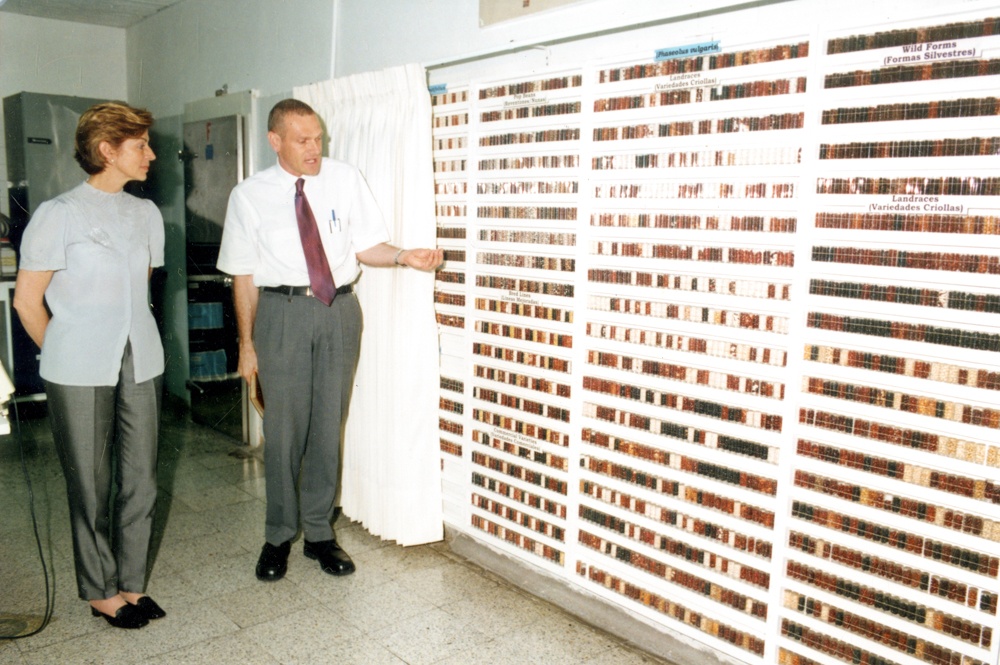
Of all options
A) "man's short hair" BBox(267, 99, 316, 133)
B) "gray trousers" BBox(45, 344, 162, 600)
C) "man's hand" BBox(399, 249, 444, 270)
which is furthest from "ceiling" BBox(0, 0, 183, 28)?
"gray trousers" BBox(45, 344, 162, 600)

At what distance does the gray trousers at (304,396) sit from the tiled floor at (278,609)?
265 millimetres

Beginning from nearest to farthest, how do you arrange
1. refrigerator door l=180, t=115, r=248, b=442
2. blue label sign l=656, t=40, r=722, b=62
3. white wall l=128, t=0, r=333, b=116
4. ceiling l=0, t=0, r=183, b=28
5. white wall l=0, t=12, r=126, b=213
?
blue label sign l=656, t=40, r=722, b=62 < white wall l=128, t=0, r=333, b=116 < refrigerator door l=180, t=115, r=248, b=442 < ceiling l=0, t=0, r=183, b=28 < white wall l=0, t=12, r=126, b=213

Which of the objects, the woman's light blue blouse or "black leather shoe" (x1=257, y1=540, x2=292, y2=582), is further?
"black leather shoe" (x1=257, y1=540, x2=292, y2=582)

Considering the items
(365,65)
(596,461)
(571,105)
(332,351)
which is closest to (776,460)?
(596,461)

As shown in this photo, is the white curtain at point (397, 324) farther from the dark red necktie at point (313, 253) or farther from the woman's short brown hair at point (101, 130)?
the woman's short brown hair at point (101, 130)

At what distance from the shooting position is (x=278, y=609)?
2609mm

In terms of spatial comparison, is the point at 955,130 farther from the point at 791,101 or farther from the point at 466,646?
the point at 466,646

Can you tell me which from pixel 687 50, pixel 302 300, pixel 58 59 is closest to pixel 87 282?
pixel 302 300

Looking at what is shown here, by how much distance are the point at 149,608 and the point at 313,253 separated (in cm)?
136

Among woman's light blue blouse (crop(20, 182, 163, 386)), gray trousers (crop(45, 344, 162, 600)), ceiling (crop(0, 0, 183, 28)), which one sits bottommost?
gray trousers (crop(45, 344, 162, 600))

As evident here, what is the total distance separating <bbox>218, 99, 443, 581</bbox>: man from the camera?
9.14 feet

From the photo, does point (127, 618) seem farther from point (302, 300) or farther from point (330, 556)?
point (302, 300)

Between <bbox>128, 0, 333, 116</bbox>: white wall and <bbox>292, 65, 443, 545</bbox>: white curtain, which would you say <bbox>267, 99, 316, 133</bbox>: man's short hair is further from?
<bbox>128, 0, 333, 116</bbox>: white wall

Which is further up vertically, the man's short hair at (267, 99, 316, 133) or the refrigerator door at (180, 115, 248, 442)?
the man's short hair at (267, 99, 316, 133)
